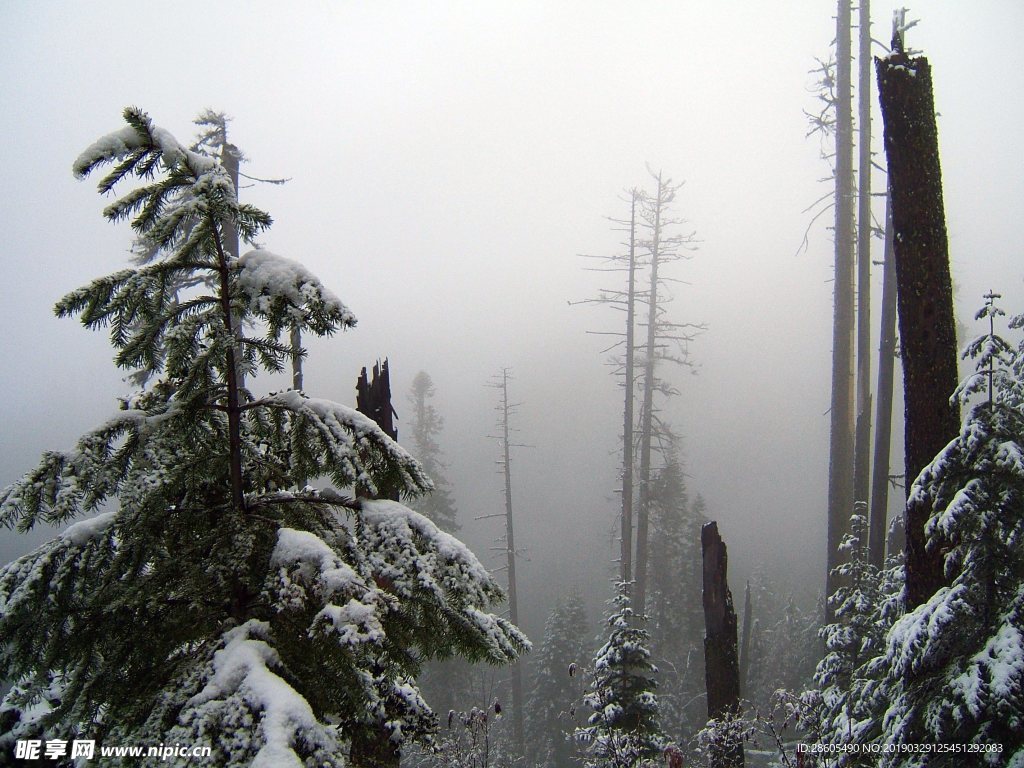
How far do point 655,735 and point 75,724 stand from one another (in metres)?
9.74

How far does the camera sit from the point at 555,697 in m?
24.2

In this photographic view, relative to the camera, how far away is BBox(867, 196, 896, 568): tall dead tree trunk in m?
12.1

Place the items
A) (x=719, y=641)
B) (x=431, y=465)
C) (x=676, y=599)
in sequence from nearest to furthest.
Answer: (x=719, y=641) < (x=676, y=599) < (x=431, y=465)

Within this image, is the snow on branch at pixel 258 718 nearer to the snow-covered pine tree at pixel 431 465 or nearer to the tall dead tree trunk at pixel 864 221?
the tall dead tree trunk at pixel 864 221

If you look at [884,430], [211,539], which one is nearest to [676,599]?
[884,430]

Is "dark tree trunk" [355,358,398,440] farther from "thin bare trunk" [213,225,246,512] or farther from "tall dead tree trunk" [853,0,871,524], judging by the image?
"tall dead tree trunk" [853,0,871,524]

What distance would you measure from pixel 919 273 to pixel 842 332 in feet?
26.4

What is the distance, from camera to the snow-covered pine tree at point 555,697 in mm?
23203

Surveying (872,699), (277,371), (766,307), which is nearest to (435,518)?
(872,699)

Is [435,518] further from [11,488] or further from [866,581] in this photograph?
[11,488]

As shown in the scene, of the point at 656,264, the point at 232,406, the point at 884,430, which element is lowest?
the point at 232,406

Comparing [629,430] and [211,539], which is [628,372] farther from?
[211,539]

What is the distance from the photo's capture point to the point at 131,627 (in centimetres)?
250

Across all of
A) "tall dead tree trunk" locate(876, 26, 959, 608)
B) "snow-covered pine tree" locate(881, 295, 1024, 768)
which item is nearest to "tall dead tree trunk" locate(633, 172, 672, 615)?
"tall dead tree trunk" locate(876, 26, 959, 608)
